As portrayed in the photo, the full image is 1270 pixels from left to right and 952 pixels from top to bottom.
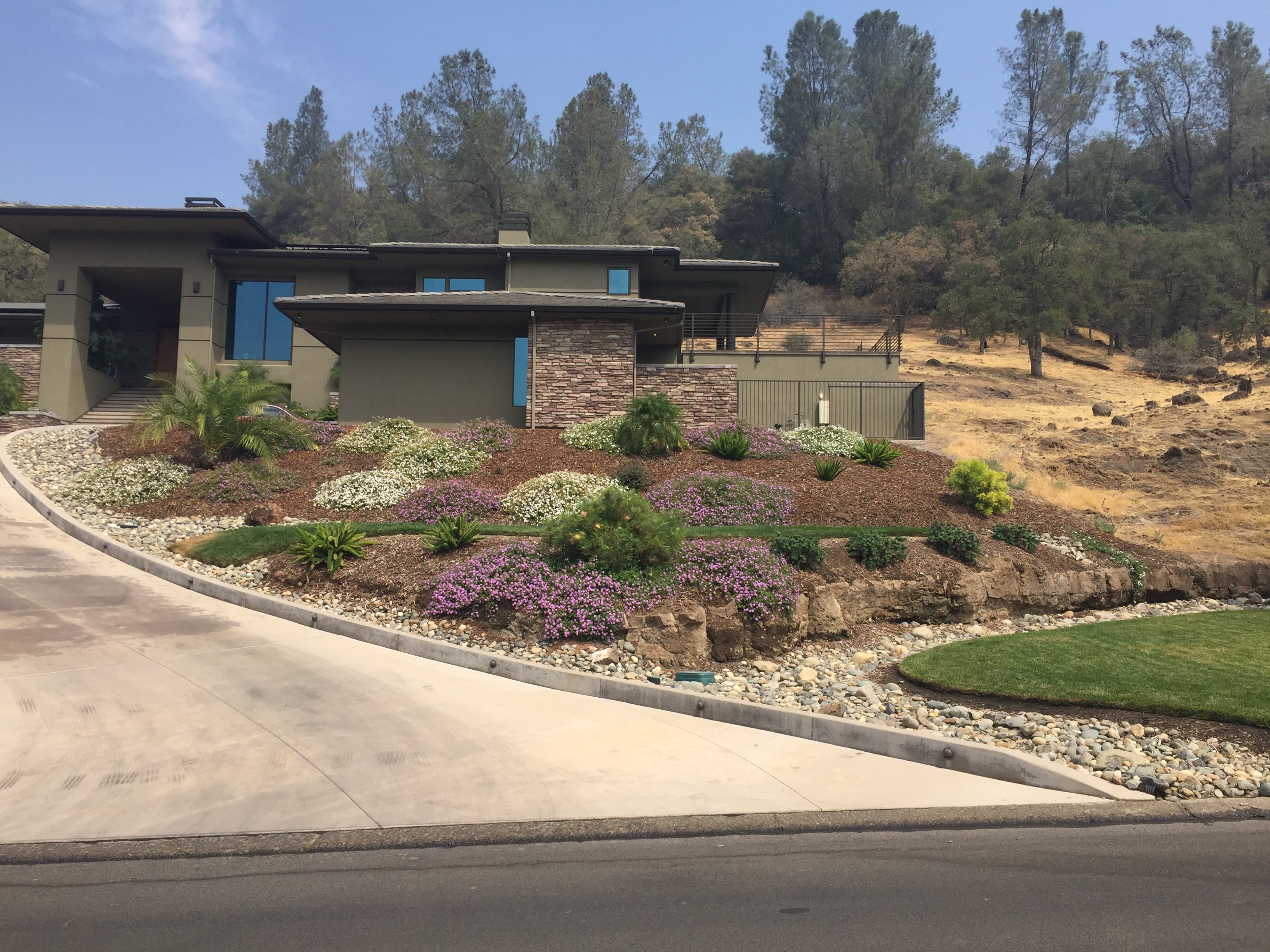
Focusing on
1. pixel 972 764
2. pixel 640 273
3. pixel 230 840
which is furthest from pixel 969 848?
pixel 640 273

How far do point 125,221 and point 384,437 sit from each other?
13.5 m

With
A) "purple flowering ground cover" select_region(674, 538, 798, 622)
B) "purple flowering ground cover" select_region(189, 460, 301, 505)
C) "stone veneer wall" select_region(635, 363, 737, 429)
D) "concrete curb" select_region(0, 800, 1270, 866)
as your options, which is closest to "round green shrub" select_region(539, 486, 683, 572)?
"purple flowering ground cover" select_region(674, 538, 798, 622)

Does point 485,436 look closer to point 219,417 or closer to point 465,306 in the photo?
point 465,306

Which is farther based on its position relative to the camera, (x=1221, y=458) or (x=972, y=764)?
(x=1221, y=458)

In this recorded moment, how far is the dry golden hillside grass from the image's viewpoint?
2022 centimetres

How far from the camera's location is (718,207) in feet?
194

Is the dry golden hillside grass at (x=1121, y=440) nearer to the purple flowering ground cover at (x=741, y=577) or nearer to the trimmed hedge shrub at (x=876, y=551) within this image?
the trimmed hedge shrub at (x=876, y=551)

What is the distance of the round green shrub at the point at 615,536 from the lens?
10844mm

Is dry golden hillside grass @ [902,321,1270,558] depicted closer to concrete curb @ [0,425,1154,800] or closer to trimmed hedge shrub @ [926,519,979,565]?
trimmed hedge shrub @ [926,519,979,565]

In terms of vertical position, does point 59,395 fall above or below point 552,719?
above

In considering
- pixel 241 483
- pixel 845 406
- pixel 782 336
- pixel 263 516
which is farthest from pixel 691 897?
pixel 782 336

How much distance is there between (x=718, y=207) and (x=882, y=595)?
168 ft

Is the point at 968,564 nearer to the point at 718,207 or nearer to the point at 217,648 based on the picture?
the point at 217,648

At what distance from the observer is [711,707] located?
803 cm
